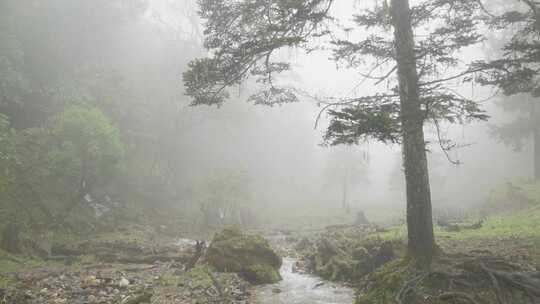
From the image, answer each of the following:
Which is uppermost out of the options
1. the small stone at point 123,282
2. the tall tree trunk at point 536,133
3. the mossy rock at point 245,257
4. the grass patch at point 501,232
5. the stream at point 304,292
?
the tall tree trunk at point 536,133

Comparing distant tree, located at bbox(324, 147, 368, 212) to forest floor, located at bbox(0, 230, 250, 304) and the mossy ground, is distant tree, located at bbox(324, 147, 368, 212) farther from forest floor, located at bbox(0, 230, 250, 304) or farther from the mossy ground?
forest floor, located at bbox(0, 230, 250, 304)

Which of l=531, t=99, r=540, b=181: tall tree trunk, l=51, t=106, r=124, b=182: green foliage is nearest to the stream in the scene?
l=51, t=106, r=124, b=182: green foliage

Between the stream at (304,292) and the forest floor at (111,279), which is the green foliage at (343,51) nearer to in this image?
the stream at (304,292)

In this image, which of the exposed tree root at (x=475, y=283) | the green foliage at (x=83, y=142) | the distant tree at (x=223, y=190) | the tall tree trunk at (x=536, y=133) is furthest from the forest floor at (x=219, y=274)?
the distant tree at (x=223, y=190)

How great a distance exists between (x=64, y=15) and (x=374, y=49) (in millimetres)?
29974

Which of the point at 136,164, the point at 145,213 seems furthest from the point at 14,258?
the point at 136,164

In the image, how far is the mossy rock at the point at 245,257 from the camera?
38.1 ft

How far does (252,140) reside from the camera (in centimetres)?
5544

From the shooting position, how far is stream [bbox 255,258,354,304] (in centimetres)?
935

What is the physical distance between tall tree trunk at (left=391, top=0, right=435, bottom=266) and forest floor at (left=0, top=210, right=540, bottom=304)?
0.47m

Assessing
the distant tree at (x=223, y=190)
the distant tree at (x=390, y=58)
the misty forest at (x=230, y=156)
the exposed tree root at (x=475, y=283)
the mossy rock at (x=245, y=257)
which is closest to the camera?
the exposed tree root at (x=475, y=283)

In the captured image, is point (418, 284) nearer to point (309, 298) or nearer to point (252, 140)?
point (309, 298)

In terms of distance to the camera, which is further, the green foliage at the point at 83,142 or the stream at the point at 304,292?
the green foliage at the point at 83,142

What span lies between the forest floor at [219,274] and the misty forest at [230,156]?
57 millimetres
